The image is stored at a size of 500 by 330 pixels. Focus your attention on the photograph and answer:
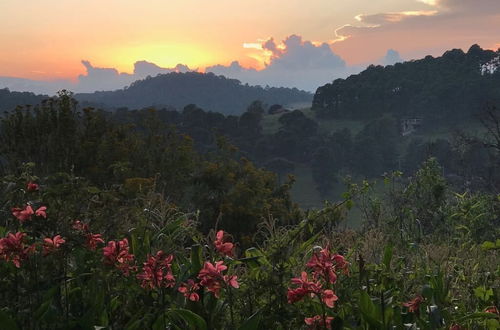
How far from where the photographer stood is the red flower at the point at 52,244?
260cm

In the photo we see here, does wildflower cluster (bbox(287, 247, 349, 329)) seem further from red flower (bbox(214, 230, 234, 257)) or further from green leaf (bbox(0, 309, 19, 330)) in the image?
green leaf (bbox(0, 309, 19, 330))

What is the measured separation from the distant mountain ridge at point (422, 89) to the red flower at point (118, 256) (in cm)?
8267

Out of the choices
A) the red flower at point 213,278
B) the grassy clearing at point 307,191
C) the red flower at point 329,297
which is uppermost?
the red flower at point 213,278

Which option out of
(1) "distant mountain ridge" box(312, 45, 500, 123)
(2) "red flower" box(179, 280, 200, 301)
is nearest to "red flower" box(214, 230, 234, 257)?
(2) "red flower" box(179, 280, 200, 301)

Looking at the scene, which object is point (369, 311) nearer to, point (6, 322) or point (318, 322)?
point (318, 322)

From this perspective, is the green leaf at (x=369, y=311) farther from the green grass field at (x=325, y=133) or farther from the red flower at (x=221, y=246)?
the green grass field at (x=325, y=133)

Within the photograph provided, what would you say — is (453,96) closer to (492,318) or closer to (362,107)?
(362,107)

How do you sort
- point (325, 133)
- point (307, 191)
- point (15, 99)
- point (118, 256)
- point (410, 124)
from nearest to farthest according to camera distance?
point (118, 256)
point (307, 191)
point (325, 133)
point (410, 124)
point (15, 99)

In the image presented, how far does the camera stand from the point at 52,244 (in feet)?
8.67

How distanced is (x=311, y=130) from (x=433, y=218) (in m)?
66.0

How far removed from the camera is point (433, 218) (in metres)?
11.8

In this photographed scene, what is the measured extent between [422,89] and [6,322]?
8961 cm

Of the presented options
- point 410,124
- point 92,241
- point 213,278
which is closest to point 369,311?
point 213,278

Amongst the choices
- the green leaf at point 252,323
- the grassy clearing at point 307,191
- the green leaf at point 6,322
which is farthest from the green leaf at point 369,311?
the grassy clearing at point 307,191
